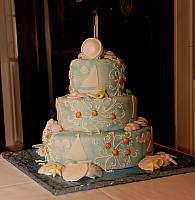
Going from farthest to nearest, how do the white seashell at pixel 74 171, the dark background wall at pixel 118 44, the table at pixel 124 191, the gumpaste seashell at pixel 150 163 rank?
the dark background wall at pixel 118 44 → the gumpaste seashell at pixel 150 163 → the white seashell at pixel 74 171 → the table at pixel 124 191

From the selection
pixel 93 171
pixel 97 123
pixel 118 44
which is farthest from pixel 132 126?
pixel 118 44

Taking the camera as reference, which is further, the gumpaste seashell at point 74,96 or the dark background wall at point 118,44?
the dark background wall at point 118,44

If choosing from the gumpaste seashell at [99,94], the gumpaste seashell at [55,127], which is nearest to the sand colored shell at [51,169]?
the gumpaste seashell at [55,127]

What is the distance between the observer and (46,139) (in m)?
1.55

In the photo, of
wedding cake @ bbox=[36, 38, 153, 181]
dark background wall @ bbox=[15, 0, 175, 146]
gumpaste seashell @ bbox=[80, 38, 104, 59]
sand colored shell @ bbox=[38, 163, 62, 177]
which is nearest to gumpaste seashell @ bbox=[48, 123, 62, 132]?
wedding cake @ bbox=[36, 38, 153, 181]

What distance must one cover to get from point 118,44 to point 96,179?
2.05 metres

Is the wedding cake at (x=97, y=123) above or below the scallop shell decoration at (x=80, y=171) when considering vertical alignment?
above

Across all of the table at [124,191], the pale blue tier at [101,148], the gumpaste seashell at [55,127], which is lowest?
the table at [124,191]

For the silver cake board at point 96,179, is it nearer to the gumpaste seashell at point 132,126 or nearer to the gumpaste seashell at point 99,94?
the gumpaste seashell at point 132,126

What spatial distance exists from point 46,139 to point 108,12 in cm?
188

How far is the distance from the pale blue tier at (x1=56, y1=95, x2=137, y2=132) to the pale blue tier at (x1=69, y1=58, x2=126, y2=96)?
0.04 metres

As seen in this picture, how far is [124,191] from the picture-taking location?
4.13ft

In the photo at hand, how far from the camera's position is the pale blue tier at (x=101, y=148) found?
4.76 ft

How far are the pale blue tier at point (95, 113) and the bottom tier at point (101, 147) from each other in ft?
0.09
